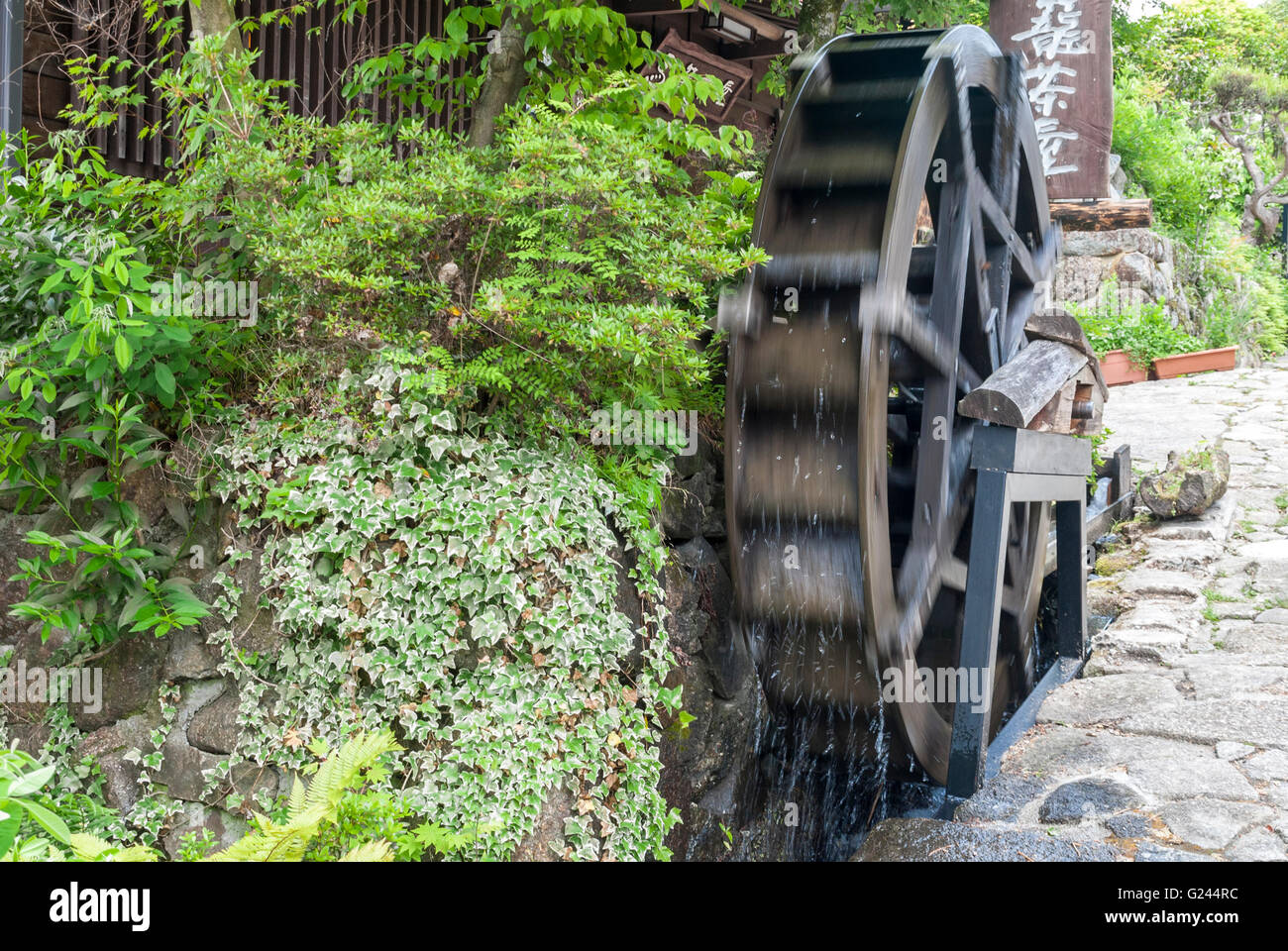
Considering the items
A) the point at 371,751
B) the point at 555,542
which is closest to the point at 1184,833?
the point at 555,542

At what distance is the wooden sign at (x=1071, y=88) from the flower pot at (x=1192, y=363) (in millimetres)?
9225

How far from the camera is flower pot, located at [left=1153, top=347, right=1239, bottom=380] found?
44.9 feet

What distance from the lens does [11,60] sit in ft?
14.7

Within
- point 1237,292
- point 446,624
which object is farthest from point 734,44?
point 1237,292

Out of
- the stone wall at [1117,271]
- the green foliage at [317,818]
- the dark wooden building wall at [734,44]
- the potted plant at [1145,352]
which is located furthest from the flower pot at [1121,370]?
the green foliage at [317,818]

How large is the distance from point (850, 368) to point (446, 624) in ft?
5.59

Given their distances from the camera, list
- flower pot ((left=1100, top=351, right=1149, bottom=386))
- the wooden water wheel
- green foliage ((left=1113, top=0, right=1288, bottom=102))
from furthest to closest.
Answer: green foliage ((left=1113, top=0, right=1288, bottom=102)), flower pot ((left=1100, top=351, right=1149, bottom=386)), the wooden water wheel

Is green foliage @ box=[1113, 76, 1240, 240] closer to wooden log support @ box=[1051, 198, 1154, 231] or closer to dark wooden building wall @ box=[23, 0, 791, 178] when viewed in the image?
dark wooden building wall @ box=[23, 0, 791, 178]

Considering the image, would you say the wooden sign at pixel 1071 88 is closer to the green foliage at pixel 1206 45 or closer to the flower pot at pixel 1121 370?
Result: the flower pot at pixel 1121 370

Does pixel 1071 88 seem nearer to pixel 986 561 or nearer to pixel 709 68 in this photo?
pixel 709 68

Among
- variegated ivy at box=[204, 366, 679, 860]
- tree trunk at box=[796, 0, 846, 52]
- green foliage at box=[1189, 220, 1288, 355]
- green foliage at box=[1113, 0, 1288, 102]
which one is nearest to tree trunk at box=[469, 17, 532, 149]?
variegated ivy at box=[204, 366, 679, 860]

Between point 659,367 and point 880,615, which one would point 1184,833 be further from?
point 659,367

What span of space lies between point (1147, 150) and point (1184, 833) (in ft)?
57.7

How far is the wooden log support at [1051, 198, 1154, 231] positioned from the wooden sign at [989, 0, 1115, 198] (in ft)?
0.22
